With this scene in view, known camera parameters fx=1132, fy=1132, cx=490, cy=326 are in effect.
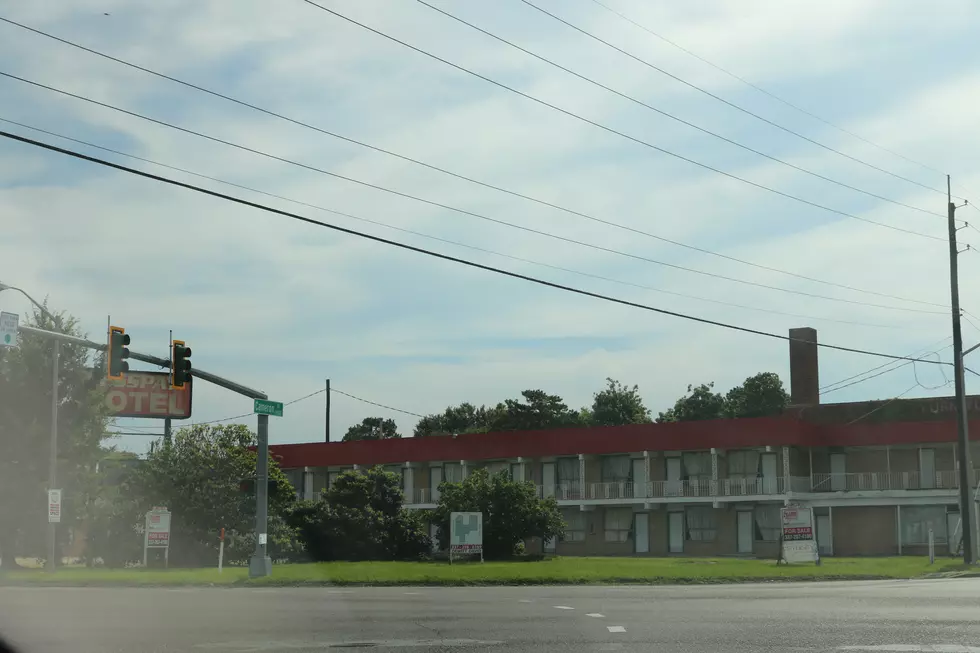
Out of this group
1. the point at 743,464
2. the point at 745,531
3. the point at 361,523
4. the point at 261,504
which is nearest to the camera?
the point at 261,504

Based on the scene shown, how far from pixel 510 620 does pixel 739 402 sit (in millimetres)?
92563

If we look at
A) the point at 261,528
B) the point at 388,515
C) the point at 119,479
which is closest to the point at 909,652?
the point at 261,528

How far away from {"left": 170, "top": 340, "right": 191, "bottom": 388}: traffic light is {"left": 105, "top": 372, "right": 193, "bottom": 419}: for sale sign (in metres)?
44.2

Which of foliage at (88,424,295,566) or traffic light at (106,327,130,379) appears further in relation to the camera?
foliage at (88,424,295,566)

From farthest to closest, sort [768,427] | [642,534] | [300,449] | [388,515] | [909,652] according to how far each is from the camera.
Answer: [300,449] → [642,534] → [768,427] → [388,515] → [909,652]

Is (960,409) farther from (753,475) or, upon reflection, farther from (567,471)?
(567,471)

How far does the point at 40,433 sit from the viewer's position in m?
43.9

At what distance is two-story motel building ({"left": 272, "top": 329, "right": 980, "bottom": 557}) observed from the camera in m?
54.2

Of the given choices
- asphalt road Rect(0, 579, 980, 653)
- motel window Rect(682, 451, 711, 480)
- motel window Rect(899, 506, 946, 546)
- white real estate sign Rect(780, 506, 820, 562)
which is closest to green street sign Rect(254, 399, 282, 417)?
asphalt road Rect(0, 579, 980, 653)

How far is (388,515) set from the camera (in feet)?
159

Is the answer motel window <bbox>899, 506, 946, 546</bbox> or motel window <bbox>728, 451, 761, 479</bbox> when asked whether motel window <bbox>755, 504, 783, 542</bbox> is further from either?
motel window <bbox>899, 506, 946, 546</bbox>

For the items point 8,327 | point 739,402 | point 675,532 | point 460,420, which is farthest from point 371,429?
point 8,327

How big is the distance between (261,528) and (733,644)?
1962 centimetres

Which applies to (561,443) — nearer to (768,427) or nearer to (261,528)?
(768,427)
